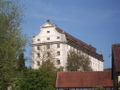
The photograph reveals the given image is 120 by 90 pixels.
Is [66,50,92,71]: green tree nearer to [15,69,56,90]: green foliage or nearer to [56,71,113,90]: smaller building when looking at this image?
[56,71,113,90]: smaller building

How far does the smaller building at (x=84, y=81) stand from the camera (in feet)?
135

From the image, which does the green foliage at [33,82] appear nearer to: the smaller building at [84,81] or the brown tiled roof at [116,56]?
the smaller building at [84,81]

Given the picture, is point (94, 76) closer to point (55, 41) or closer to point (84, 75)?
point (84, 75)

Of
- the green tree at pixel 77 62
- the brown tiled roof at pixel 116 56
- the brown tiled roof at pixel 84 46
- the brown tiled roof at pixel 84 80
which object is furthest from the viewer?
the brown tiled roof at pixel 84 46

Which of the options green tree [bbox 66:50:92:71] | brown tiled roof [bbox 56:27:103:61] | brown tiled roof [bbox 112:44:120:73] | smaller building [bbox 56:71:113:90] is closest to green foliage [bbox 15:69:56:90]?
smaller building [bbox 56:71:113:90]

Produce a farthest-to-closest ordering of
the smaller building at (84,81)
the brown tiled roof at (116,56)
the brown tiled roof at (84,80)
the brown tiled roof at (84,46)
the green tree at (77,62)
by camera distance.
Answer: the brown tiled roof at (84,46) < the green tree at (77,62) < the brown tiled roof at (84,80) < the smaller building at (84,81) < the brown tiled roof at (116,56)

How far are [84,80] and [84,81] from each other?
1.01 feet

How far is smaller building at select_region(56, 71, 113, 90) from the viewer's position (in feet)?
135

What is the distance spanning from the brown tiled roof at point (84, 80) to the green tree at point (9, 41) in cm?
1934

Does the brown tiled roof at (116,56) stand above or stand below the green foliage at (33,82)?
above

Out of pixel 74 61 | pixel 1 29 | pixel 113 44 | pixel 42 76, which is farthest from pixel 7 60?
pixel 74 61

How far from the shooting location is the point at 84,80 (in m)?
42.7

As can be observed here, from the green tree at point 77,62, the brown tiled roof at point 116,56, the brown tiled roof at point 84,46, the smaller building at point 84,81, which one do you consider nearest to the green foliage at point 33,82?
the smaller building at point 84,81

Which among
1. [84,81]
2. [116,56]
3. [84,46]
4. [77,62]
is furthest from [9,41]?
[84,46]
